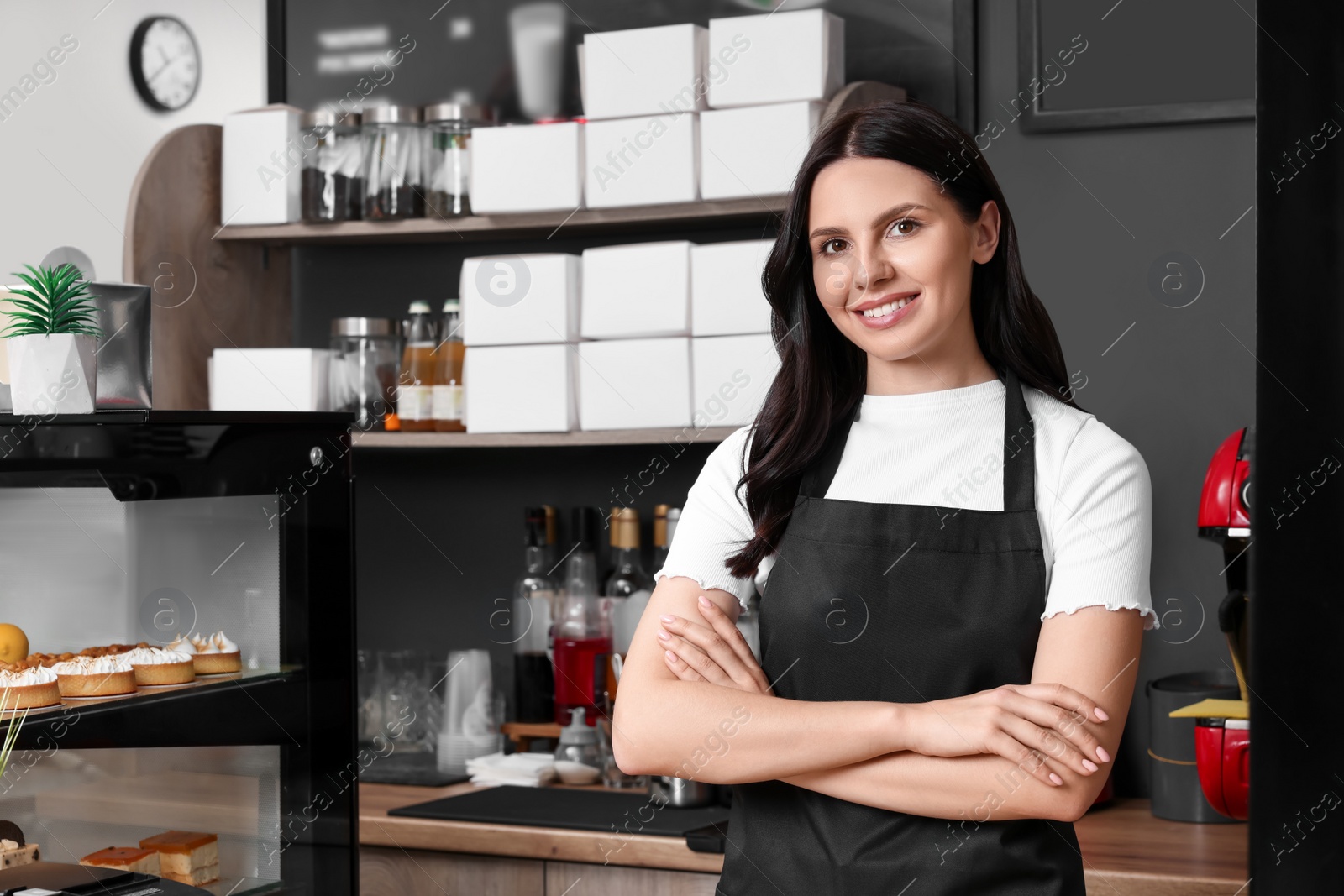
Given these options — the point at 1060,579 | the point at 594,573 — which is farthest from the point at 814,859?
the point at 594,573

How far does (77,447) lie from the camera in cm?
160

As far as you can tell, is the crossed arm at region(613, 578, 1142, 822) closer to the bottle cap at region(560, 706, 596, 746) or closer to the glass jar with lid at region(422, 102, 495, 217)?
the bottle cap at region(560, 706, 596, 746)

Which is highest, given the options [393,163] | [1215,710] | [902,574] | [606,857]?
[393,163]

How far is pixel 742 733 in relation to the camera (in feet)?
4.39

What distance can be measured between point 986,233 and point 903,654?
462 millimetres

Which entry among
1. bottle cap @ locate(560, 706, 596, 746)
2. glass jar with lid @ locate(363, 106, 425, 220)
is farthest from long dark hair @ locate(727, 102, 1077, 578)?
glass jar with lid @ locate(363, 106, 425, 220)

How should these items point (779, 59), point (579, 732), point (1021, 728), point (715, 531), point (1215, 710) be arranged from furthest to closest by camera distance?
point (579, 732), point (779, 59), point (1215, 710), point (715, 531), point (1021, 728)

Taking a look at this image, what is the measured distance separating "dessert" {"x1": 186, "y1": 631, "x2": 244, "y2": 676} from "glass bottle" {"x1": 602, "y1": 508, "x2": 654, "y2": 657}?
32.0 inches

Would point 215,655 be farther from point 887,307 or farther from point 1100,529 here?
point 1100,529

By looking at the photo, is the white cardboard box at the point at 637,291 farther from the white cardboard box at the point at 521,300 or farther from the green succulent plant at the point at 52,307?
the green succulent plant at the point at 52,307

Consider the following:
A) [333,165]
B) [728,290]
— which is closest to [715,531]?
[728,290]

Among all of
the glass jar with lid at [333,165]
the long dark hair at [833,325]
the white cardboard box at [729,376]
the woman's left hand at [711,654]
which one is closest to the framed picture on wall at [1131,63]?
the white cardboard box at [729,376]

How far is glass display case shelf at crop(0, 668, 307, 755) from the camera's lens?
1.54 metres

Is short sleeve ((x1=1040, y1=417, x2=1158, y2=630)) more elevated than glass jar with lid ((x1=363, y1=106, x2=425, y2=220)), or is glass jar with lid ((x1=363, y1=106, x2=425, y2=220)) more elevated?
glass jar with lid ((x1=363, y1=106, x2=425, y2=220))
